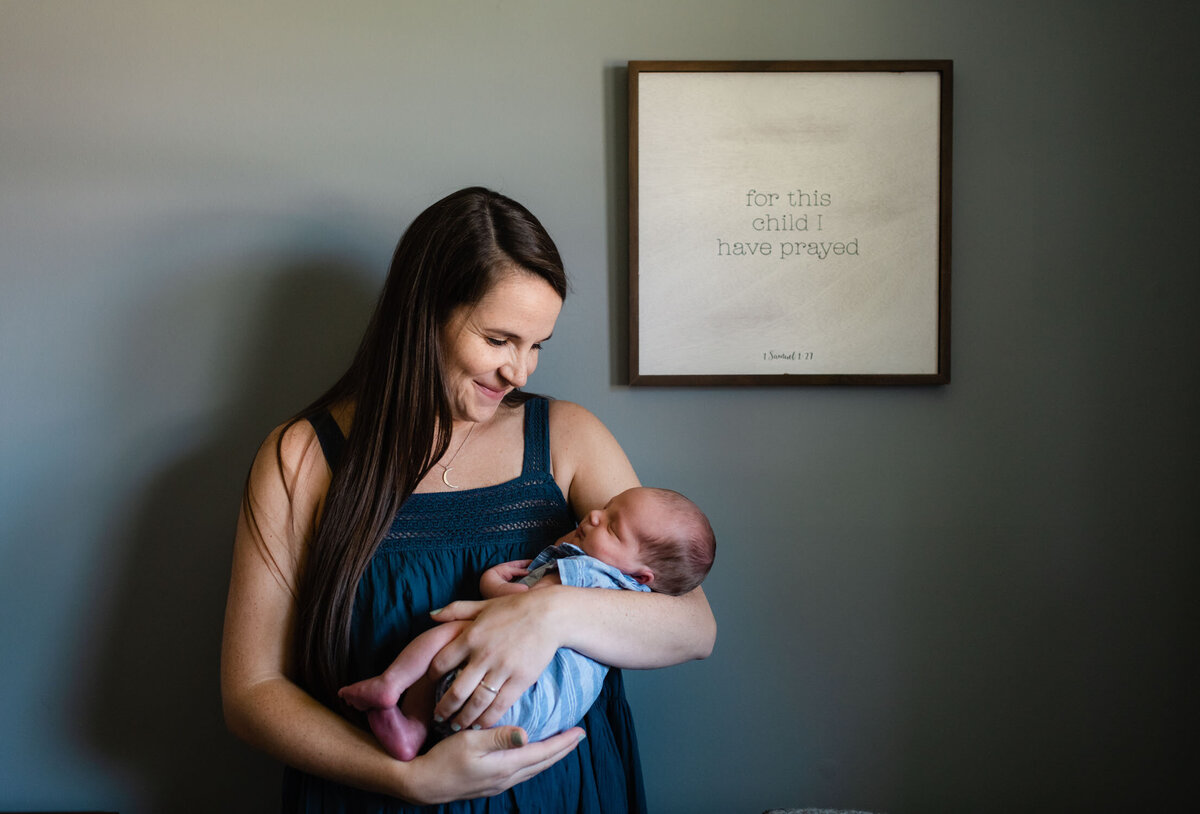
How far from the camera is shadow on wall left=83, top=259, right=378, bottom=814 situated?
66.7 inches

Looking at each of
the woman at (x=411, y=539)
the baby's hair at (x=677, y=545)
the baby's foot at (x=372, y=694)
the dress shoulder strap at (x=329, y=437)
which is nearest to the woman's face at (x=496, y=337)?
the woman at (x=411, y=539)

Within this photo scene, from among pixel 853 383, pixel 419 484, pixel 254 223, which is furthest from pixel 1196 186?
pixel 254 223

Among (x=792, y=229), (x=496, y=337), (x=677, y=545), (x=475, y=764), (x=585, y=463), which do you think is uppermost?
(x=792, y=229)

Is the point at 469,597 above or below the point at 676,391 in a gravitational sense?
below

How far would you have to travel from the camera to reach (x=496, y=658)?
1117 millimetres

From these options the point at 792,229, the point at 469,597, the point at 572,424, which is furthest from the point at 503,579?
the point at 792,229

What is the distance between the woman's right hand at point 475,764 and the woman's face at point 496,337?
528 millimetres

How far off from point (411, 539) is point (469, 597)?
140 mm

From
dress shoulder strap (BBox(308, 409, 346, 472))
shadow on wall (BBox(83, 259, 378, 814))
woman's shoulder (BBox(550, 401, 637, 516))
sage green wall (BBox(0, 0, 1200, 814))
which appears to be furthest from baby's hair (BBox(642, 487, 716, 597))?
shadow on wall (BBox(83, 259, 378, 814))

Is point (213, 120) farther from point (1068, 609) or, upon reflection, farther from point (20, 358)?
point (1068, 609)

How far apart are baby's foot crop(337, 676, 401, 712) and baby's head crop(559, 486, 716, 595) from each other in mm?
357

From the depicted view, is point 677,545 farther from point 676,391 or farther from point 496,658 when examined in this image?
point 676,391

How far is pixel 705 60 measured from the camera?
1.67 m

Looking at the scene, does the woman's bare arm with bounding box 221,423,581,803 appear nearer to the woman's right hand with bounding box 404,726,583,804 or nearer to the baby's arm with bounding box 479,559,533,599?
the woman's right hand with bounding box 404,726,583,804
